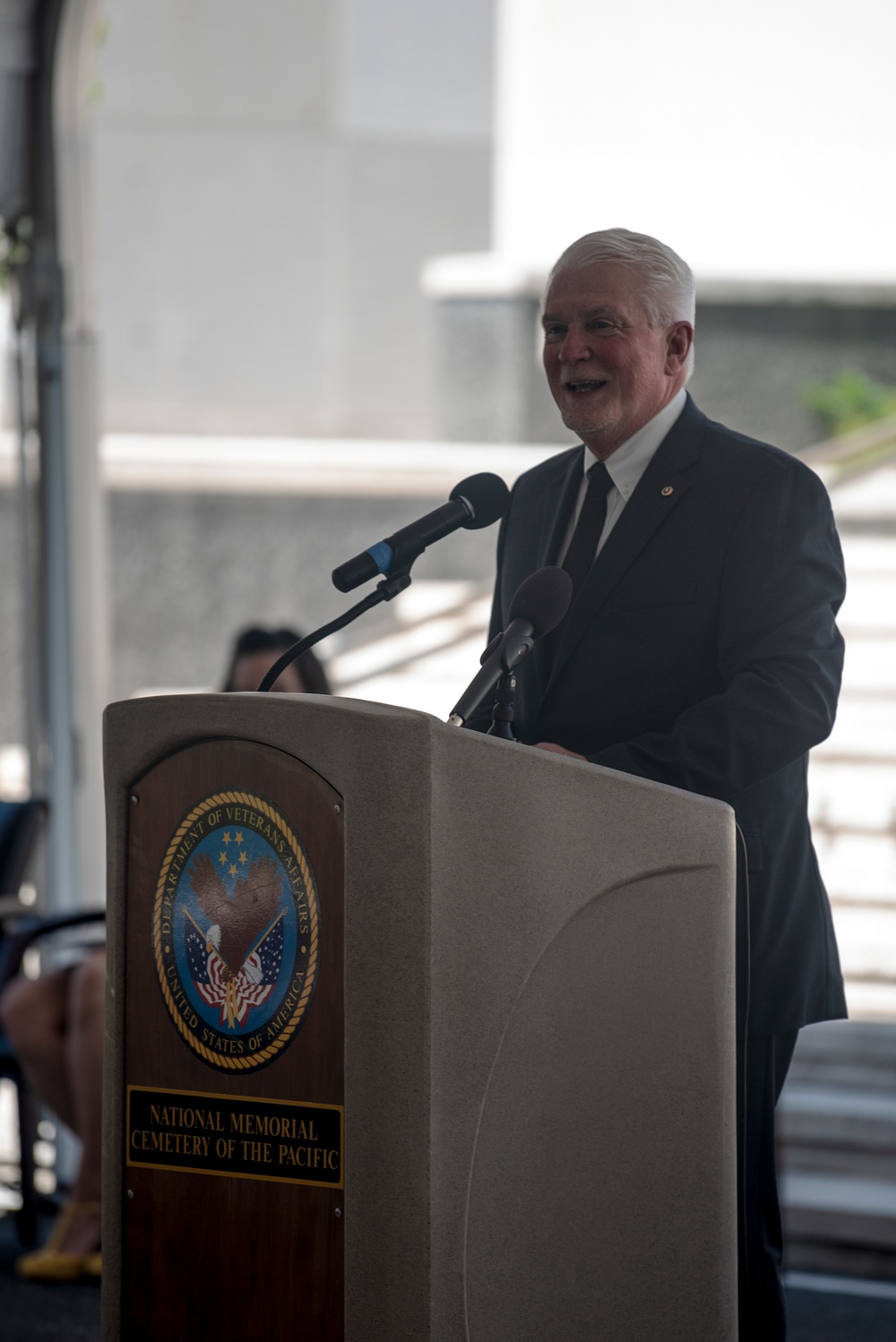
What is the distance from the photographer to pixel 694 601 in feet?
4.23

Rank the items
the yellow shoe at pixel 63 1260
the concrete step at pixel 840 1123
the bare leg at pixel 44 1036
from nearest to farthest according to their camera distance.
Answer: the yellow shoe at pixel 63 1260
the bare leg at pixel 44 1036
the concrete step at pixel 840 1123

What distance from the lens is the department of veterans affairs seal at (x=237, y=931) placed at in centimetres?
108

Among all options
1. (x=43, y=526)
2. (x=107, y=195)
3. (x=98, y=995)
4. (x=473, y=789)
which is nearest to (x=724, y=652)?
(x=473, y=789)

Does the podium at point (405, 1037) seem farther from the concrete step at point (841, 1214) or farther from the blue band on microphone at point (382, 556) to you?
the concrete step at point (841, 1214)

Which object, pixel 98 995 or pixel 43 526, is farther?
pixel 43 526

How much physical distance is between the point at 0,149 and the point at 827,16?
191 centimetres

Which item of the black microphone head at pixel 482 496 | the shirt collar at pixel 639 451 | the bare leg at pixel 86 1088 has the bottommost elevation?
the bare leg at pixel 86 1088

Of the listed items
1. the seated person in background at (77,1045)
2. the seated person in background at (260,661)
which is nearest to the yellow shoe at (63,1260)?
the seated person in background at (77,1045)

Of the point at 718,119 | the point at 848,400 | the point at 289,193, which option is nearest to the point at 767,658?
the point at 718,119

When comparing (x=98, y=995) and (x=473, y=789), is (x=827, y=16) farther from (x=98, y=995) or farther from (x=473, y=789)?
(x=473, y=789)

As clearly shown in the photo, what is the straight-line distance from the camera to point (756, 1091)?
51.7 inches

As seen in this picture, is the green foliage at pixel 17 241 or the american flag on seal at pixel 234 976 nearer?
the american flag on seal at pixel 234 976

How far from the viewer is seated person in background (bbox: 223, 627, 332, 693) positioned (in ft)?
9.02

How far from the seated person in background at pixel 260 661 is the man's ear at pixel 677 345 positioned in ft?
4.89
